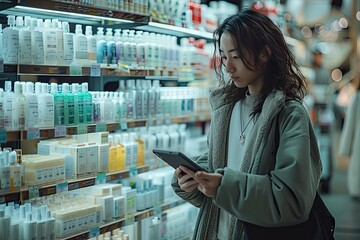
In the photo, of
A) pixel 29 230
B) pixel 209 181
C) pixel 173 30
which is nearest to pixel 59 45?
pixel 29 230

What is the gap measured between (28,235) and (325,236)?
153 centimetres

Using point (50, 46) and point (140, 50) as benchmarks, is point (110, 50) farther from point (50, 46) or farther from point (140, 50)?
point (50, 46)

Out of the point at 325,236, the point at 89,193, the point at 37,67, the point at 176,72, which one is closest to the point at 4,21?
the point at 37,67

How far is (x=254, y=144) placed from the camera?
8.55 feet

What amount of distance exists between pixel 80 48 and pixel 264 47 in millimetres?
1413

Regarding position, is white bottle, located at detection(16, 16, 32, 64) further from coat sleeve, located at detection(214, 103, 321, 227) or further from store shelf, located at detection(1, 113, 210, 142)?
coat sleeve, located at detection(214, 103, 321, 227)

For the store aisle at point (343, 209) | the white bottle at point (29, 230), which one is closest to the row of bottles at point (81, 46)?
the white bottle at point (29, 230)

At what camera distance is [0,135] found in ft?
9.78

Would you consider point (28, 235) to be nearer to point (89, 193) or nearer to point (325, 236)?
point (89, 193)

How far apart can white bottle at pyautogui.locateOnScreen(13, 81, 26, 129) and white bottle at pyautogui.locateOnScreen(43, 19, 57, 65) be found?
26 centimetres

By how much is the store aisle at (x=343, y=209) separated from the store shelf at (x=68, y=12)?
11.8 feet

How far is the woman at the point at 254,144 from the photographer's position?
2.43m

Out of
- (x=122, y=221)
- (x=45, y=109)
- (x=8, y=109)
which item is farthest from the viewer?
(x=122, y=221)

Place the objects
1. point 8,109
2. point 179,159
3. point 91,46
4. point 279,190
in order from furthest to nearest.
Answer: point 91,46, point 8,109, point 179,159, point 279,190
